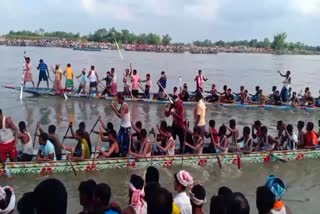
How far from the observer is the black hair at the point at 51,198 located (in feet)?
12.2

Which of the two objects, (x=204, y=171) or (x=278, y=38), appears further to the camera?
(x=278, y=38)

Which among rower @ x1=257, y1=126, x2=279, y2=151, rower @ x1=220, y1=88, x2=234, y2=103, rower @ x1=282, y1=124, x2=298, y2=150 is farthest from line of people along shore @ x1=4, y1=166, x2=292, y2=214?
rower @ x1=220, y1=88, x2=234, y2=103

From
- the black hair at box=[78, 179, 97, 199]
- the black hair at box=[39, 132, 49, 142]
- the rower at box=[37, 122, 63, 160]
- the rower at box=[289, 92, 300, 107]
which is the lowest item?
the rower at box=[289, 92, 300, 107]

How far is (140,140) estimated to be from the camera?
415 inches

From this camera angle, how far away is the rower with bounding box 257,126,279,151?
11898mm

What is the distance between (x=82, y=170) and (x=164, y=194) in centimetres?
584

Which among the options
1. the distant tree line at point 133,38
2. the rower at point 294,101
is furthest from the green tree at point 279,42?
the rower at point 294,101

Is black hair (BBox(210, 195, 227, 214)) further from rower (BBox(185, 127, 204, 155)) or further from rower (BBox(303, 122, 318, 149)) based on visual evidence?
rower (BBox(303, 122, 318, 149))

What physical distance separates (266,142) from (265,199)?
306 inches

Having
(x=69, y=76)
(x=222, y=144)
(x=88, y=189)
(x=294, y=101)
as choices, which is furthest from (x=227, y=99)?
(x=88, y=189)

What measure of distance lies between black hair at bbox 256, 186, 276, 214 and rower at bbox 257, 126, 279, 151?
757 centimetres

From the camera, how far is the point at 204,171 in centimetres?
1103

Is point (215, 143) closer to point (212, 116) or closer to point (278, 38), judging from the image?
point (212, 116)

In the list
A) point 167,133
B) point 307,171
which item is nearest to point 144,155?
point 167,133
